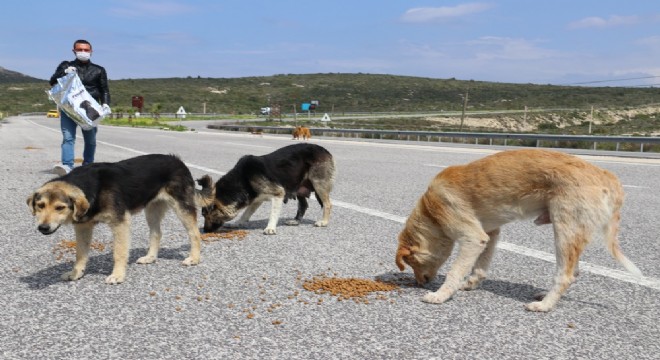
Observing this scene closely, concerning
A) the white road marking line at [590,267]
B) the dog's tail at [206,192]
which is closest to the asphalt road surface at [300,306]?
the white road marking line at [590,267]

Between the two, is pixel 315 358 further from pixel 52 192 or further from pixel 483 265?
pixel 52 192

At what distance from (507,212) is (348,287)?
1.36 m

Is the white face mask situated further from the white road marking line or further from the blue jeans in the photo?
the white road marking line

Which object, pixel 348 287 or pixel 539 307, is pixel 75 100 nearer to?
pixel 348 287

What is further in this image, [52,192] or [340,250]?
[340,250]

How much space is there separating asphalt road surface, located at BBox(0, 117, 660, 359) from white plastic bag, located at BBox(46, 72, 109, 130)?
391 centimetres

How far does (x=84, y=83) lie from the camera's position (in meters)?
10.8

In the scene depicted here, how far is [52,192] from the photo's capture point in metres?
4.31

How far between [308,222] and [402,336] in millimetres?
4389

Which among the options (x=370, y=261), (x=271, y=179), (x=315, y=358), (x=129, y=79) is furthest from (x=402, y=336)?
(x=129, y=79)

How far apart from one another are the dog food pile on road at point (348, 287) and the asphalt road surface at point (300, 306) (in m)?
0.09

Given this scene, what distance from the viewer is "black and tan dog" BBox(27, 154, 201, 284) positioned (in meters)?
4.32

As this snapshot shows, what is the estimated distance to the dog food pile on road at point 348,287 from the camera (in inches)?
171

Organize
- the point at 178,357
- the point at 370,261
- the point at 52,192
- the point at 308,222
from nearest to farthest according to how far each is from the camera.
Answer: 1. the point at 178,357
2. the point at 52,192
3. the point at 370,261
4. the point at 308,222
